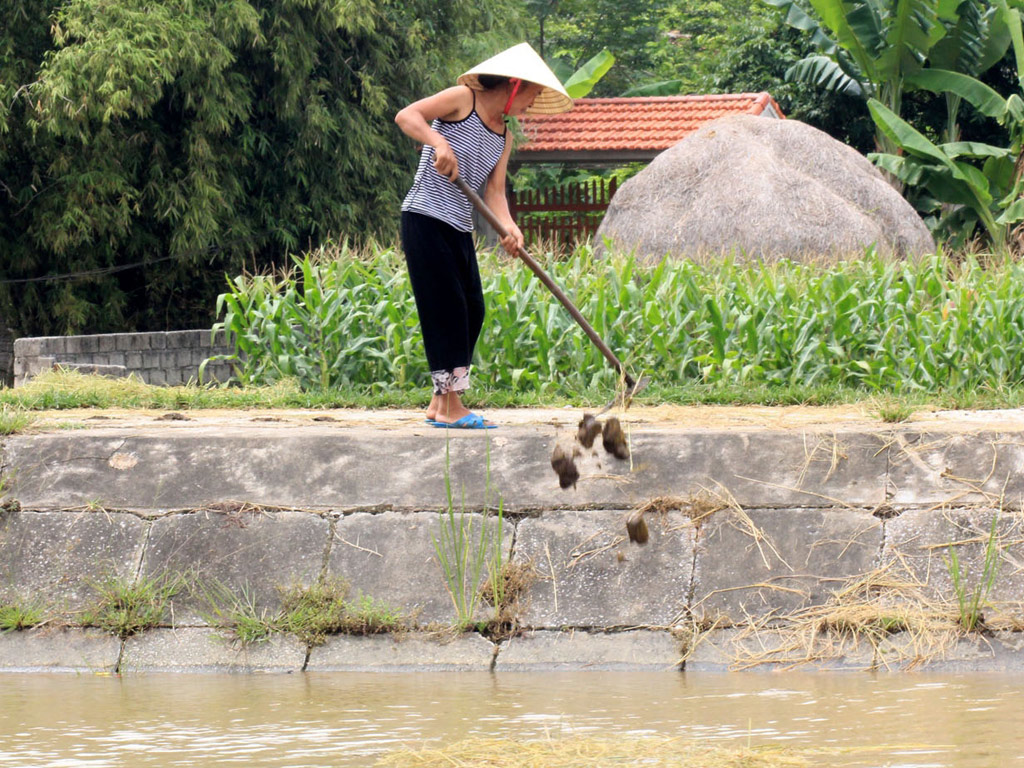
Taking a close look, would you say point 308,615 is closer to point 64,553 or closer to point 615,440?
point 64,553

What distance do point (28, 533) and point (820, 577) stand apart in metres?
2.63

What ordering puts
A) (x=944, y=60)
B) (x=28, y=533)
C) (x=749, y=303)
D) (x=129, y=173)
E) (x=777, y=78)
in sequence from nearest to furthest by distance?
(x=28, y=533)
(x=749, y=303)
(x=129, y=173)
(x=944, y=60)
(x=777, y=78)

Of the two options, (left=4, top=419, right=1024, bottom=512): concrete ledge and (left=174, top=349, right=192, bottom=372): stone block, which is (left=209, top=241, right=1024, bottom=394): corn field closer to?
(left=4, top=419, right=1024, bottom=512): concrete ledge

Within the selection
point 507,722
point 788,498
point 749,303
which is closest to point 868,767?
point 507,722

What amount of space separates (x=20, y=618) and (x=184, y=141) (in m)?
9.27

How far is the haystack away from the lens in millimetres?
10766

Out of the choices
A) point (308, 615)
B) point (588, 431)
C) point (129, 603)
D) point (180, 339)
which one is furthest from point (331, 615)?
point (180, 339)

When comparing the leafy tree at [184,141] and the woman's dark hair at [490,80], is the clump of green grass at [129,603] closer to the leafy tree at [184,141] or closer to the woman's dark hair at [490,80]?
the woman's dark hair at [490,80]

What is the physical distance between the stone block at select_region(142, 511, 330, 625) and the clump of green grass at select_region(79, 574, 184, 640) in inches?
1.3

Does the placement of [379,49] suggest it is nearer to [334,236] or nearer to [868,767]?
[334,236]

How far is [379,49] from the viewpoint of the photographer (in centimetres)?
1424

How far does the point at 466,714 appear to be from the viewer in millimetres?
3279

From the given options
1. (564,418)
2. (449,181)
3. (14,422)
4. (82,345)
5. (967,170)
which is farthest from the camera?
(967,170)

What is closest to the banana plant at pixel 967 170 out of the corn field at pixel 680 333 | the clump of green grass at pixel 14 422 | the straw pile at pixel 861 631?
the corn field at pixel 680 333
